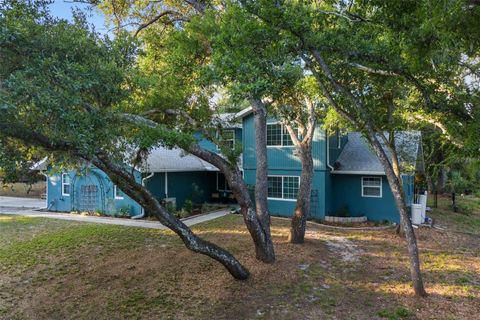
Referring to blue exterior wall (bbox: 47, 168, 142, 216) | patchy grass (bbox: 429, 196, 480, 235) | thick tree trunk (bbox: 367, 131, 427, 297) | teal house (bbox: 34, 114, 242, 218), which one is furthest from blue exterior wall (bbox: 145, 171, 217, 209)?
patchy grass (bbox: 429, 196, 480, 235)

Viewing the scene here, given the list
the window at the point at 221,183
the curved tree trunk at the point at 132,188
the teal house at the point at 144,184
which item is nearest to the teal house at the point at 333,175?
the teal house at the point at 144,184

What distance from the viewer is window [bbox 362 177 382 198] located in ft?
52.5

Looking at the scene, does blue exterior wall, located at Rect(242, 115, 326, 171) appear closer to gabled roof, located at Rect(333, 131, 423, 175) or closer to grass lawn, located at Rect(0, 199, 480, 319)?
gabled roof, located at Rect(333, 131, 423, 175)

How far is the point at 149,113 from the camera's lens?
9.44 metres

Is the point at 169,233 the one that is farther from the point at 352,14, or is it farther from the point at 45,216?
the point at 352,14

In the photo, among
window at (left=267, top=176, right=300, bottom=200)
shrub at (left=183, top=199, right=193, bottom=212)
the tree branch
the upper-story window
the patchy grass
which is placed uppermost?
the tree branch

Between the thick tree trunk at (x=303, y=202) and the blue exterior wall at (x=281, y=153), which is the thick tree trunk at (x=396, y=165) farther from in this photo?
the blue exterior wall at (x=281, y=153)

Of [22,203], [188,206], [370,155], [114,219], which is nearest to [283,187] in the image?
[370,155]

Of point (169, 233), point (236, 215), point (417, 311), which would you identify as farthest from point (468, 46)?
point (236, 215)

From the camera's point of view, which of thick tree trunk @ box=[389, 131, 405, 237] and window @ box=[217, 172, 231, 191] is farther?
window @ box=[217, 172, 231, 191]

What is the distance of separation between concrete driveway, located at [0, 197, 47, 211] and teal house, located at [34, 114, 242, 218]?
2426 millimetres

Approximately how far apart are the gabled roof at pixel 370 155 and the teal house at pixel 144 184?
547cm

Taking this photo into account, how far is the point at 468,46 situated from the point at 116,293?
8.12 metres

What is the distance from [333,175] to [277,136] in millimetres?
3317
